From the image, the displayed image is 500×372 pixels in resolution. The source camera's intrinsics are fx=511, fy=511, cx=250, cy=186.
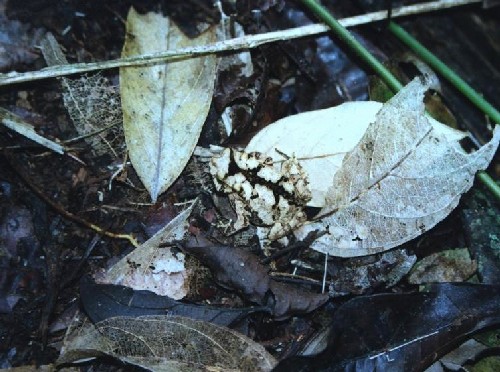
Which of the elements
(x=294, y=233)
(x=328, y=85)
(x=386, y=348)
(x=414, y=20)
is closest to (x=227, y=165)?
(x=294, y=233)

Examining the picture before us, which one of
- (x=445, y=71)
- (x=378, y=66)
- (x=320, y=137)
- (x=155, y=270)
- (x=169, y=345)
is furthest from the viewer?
(x=445, y=71)

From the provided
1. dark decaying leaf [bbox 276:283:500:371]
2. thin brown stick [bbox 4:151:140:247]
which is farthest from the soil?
dark decaying leaf [bbox 276:283:500:371]

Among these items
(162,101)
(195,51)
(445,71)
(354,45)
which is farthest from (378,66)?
(162,101)

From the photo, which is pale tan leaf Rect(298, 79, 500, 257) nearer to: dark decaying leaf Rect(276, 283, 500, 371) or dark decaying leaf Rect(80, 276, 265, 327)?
dark decaying leaf Rect(276, 283, 500, 371)

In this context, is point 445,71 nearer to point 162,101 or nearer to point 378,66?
point 378,66

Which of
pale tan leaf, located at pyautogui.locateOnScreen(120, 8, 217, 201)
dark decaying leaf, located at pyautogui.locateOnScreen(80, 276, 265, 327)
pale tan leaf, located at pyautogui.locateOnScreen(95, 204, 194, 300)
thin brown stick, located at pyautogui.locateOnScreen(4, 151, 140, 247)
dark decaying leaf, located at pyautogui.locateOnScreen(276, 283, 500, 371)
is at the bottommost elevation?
dark decaying leaf, located at pyautogui.locateOnScreen(276, 283, 500, 371)

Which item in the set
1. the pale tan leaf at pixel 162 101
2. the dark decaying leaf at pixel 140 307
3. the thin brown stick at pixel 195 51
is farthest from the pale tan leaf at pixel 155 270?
the thin brown stick at pixel 195 51
